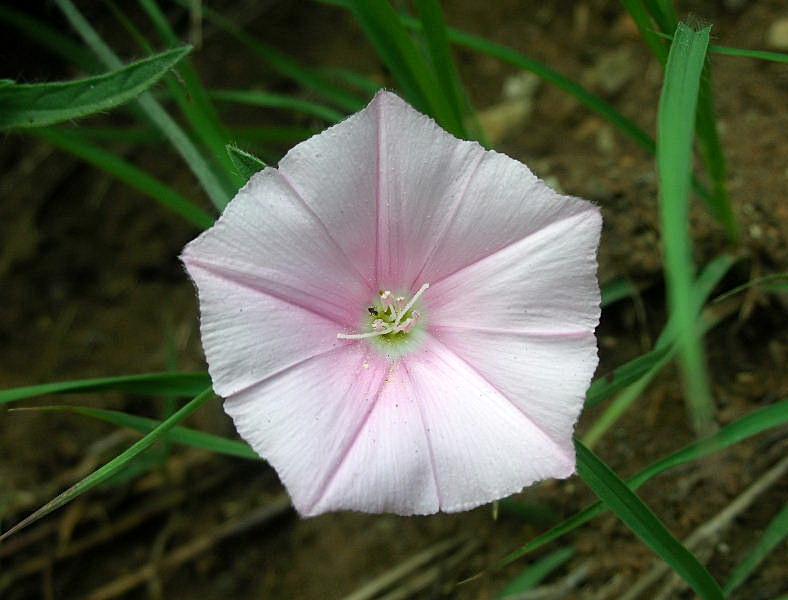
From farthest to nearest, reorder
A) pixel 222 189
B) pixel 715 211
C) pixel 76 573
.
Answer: pixel 76 573, pixel 715 211, pixel 222 189

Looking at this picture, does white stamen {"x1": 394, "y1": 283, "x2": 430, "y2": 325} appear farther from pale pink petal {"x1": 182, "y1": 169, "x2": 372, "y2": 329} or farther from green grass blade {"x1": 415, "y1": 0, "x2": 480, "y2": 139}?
green grass blade {"x1": 415, "y1": 0, "x2": 480, "y2": 139}

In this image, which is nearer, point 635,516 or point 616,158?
point 635,516

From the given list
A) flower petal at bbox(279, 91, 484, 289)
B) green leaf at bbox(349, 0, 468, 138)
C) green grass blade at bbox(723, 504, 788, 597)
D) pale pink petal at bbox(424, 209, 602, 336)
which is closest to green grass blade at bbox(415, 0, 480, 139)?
green leaf at bbox(349, 0, 468, 138)

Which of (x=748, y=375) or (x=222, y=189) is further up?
(x=222, y=189)

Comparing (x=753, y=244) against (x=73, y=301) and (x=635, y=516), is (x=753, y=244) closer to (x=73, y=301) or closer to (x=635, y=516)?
(x=635, y=516)

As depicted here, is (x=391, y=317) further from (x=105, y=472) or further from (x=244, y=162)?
(x=105, y=472)

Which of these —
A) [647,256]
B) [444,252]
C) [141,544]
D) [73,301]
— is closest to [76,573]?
[141,544]

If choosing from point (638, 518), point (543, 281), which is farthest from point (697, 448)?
point (543, 281)
